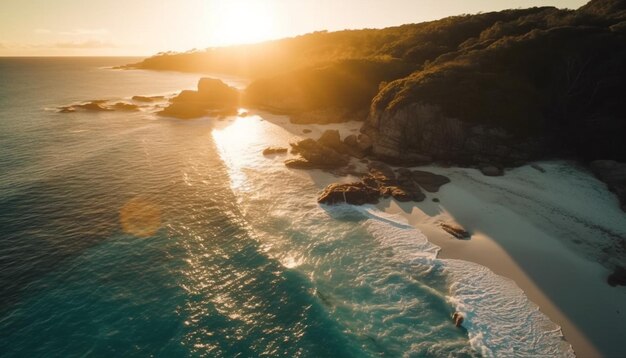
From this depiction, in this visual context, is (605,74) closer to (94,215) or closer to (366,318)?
(366,318)

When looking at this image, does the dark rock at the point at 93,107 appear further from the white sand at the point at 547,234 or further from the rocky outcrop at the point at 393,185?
the rocky outcrop at the point at 393,185

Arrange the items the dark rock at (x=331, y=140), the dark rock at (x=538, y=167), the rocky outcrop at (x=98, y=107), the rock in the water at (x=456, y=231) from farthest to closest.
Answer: the rocky outcrop at (x=98, y=107) < the dark rock at (x=331, y=140) < the dark rock at (x=538, y=167) < the rock in the water at (x=456, y=231)

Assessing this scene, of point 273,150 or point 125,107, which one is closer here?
point 273,150

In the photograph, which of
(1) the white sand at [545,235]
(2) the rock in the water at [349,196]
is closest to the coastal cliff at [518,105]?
(1) the white sand at [545,235]

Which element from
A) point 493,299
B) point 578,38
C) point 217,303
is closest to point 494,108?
point 578,38

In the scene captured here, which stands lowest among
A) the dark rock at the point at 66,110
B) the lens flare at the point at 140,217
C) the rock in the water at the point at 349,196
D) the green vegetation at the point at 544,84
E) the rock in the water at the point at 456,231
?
the lens flare at the point at 140,217

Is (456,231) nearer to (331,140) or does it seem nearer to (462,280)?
(462,280)

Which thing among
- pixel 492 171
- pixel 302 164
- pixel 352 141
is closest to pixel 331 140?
pixel 352 141
